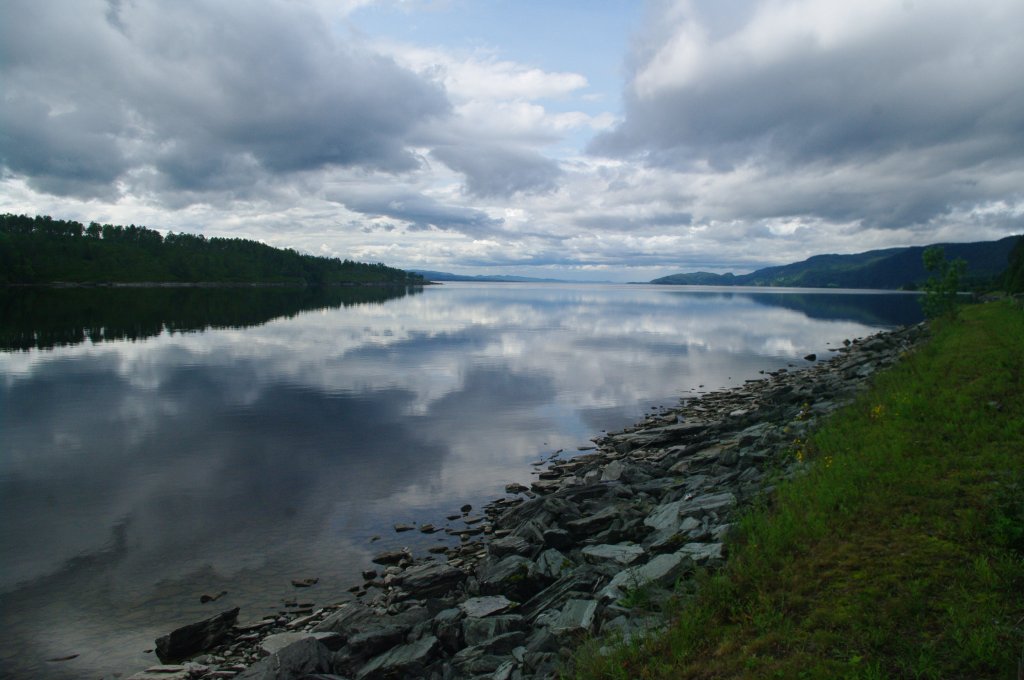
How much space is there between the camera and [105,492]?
74.9 feet

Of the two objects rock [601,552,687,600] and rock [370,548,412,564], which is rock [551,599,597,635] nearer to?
rock [601,552,687,600]

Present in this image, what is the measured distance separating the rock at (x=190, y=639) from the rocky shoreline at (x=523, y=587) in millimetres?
23

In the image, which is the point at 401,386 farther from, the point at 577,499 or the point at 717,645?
the point at 717,645

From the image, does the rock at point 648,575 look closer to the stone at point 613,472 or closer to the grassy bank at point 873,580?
the grassy bank at point 873,580

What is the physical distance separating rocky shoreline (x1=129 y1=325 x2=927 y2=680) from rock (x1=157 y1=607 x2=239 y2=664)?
23 millimetres

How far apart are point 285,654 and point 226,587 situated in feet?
19.4

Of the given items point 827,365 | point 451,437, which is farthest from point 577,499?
point 827,365

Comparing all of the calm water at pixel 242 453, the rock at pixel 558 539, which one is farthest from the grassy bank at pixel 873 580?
the calm water at pixel 242 453

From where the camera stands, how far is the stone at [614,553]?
13477 millimetres

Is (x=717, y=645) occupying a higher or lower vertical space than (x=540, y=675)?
higher

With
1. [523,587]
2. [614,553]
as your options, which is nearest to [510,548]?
[523,587]

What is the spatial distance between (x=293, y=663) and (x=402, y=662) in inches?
82.8

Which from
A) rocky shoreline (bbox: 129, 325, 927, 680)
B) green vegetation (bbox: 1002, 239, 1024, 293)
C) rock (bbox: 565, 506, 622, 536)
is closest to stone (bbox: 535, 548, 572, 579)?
rocky shoreline (bbox: 129, 325, 927, 680)

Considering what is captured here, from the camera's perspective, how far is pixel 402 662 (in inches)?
432
